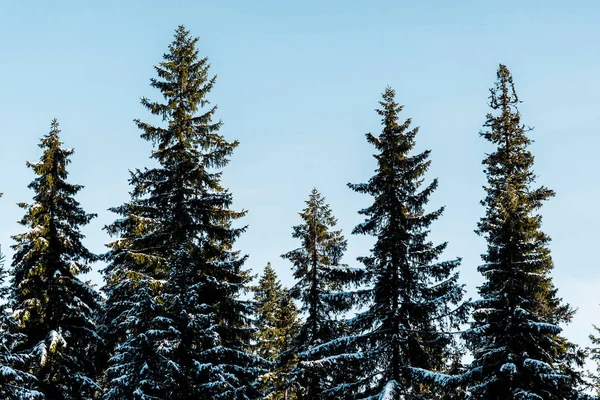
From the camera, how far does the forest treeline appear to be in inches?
738

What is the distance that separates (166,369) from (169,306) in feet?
7.86

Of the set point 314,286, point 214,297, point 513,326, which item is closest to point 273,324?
point 314,286

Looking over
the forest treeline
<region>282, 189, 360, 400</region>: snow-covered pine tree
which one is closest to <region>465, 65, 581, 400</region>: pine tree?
the forest treeline

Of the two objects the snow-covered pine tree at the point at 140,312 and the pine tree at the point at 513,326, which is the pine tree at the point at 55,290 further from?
the pine tree at the point at 513,326

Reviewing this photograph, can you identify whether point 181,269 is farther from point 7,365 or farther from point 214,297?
point 7,365

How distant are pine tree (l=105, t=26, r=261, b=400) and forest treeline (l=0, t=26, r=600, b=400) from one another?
0.21ft

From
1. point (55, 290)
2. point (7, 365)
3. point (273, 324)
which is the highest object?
point (273, 324)

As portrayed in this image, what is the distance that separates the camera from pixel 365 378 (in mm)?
18938

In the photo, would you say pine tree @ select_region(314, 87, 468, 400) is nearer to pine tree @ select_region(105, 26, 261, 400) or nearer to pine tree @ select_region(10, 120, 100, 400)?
pine tree @ select_region(105, 26, 261, 400)

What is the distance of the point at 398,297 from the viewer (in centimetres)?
1934

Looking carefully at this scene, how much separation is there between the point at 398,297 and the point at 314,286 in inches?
352

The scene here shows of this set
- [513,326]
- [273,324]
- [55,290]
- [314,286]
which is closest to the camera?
[513,326]

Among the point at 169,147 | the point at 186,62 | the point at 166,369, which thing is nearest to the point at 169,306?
the point at 166,369

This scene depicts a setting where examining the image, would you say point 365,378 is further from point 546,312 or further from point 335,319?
point 546,312
